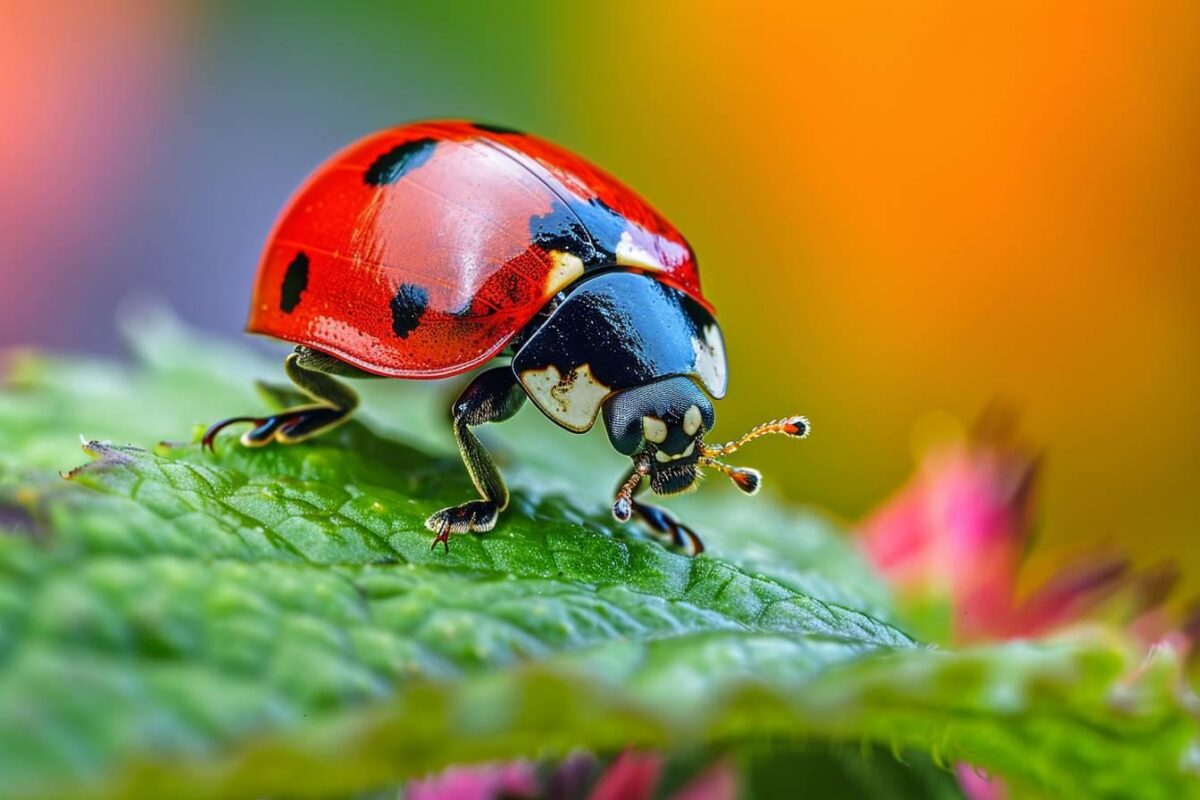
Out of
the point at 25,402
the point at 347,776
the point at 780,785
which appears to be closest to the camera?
the point at 347,776

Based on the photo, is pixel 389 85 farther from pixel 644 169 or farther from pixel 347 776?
pixel 347 776

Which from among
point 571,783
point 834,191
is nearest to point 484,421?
point 571,783

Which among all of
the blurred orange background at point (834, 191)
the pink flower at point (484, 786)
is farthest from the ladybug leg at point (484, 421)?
the blurred orange background at point (834, 191)

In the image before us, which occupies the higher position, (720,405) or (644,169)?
(644,169)

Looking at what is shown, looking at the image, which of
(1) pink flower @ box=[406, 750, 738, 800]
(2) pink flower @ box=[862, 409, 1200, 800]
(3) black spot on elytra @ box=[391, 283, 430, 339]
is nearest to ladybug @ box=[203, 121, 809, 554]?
(3) black spot on elytra @ box=[391, 283, 430, 339]

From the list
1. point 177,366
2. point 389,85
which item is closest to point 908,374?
point 177,366

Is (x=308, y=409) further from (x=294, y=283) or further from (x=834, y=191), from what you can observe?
(x=834, y=191)

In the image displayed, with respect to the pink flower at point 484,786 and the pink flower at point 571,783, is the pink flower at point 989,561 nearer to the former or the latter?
the pink flower at point 571,783
